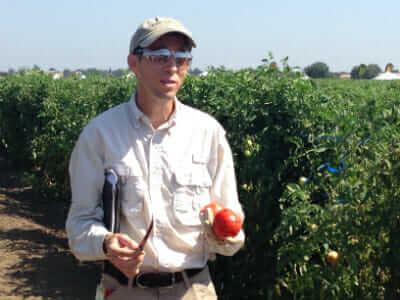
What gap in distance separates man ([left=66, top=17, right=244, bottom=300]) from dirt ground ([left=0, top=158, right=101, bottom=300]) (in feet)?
9.47

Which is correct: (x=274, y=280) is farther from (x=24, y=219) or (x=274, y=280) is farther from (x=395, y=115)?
(x=24, y=219)

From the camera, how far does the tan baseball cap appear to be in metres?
2.03

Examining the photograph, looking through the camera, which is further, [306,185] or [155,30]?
[306,185]

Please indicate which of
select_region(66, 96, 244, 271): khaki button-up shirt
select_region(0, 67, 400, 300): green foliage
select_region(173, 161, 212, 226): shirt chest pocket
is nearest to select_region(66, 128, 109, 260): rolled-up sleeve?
select_region(66, 96, 244, 271): khaki button-up shirt

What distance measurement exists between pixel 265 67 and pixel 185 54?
1819 millimetres

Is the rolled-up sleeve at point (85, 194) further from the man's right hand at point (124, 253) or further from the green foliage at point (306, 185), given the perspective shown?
the green foliage at point (306, 185)

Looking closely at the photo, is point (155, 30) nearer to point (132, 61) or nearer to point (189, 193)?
point (132, 61)

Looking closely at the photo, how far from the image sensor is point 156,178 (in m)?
2.07

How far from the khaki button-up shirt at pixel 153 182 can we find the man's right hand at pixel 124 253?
0.07m

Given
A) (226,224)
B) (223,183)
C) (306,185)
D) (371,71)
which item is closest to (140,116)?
(223,183)

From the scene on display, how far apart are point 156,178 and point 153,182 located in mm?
20

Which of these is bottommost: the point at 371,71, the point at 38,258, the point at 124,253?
the point at 38,258

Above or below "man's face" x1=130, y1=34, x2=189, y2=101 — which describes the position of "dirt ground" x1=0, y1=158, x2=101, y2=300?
below

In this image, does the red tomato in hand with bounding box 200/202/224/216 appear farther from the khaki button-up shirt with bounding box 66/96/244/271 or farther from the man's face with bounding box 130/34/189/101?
the man's face with bounding box 130/34/189/101
